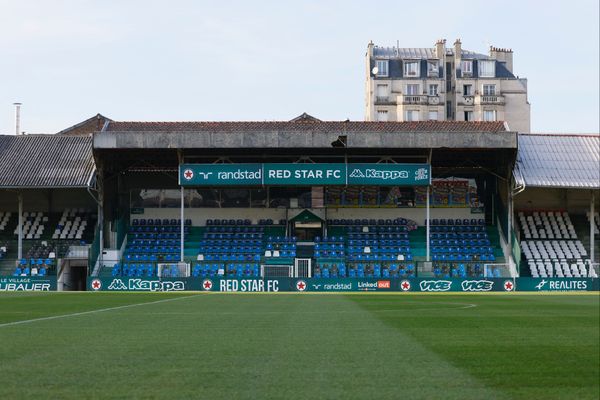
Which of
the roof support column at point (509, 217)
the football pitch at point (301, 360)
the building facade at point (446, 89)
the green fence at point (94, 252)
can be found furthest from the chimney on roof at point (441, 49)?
the football pitch at point (301, 360)

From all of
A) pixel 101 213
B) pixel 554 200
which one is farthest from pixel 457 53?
pixel 101 213

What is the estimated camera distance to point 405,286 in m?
48.7

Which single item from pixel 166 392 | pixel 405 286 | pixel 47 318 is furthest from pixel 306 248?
pixel 166 392

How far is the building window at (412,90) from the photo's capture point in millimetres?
101062

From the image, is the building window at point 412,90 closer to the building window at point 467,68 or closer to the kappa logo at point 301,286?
the building window at point 467,68

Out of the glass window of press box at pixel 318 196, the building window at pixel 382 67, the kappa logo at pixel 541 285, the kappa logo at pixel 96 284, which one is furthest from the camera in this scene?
the building window at pixel 382 67

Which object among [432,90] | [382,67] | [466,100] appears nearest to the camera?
[466,100]

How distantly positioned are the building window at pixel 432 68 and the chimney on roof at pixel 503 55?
7695mm

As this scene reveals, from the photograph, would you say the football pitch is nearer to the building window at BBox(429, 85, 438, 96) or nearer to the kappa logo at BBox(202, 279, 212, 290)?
the kappa logo at BBox(202, 279, 212, 290)

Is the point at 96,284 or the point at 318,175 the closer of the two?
the point at 96,284

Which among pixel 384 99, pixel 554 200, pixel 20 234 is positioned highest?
pixel 384 99

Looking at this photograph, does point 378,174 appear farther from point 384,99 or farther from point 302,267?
point 384,99

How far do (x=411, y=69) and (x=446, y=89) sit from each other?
16.0 feet

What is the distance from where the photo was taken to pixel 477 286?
4869 centimetres
